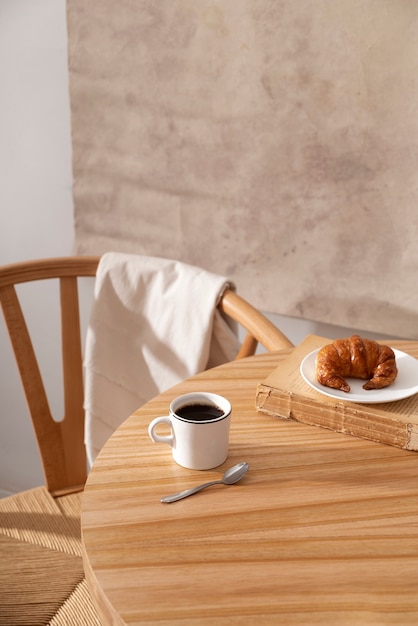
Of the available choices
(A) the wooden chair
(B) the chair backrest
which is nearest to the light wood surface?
(A) the wooden chair

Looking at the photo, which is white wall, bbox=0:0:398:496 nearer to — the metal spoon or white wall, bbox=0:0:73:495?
white wall, bbox=0:0:73:495

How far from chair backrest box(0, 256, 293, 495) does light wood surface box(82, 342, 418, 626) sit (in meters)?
0.46

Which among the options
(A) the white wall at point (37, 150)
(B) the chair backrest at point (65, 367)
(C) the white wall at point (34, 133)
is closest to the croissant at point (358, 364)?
(B) the chair backrest at point (65, 367)

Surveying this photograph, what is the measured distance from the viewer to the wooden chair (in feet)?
3.15

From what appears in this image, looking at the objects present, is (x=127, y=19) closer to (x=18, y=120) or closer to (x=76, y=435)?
(x=18, y=120)

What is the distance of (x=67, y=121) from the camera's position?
5.60 ft

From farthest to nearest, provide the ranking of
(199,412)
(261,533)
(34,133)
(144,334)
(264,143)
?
(34,133)
(264,143)
(144,334)
(199,412)
(261,533)

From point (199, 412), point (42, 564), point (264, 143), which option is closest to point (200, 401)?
point (199, 412)

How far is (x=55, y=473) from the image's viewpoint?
1305 millimetres

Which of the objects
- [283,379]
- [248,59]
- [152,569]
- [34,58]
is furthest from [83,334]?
[152,569]

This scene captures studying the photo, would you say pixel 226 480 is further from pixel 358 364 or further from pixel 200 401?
pixel 358 364

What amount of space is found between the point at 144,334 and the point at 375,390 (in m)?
0.57

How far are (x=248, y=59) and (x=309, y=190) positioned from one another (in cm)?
31

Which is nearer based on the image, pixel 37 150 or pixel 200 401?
pixel 200 401
